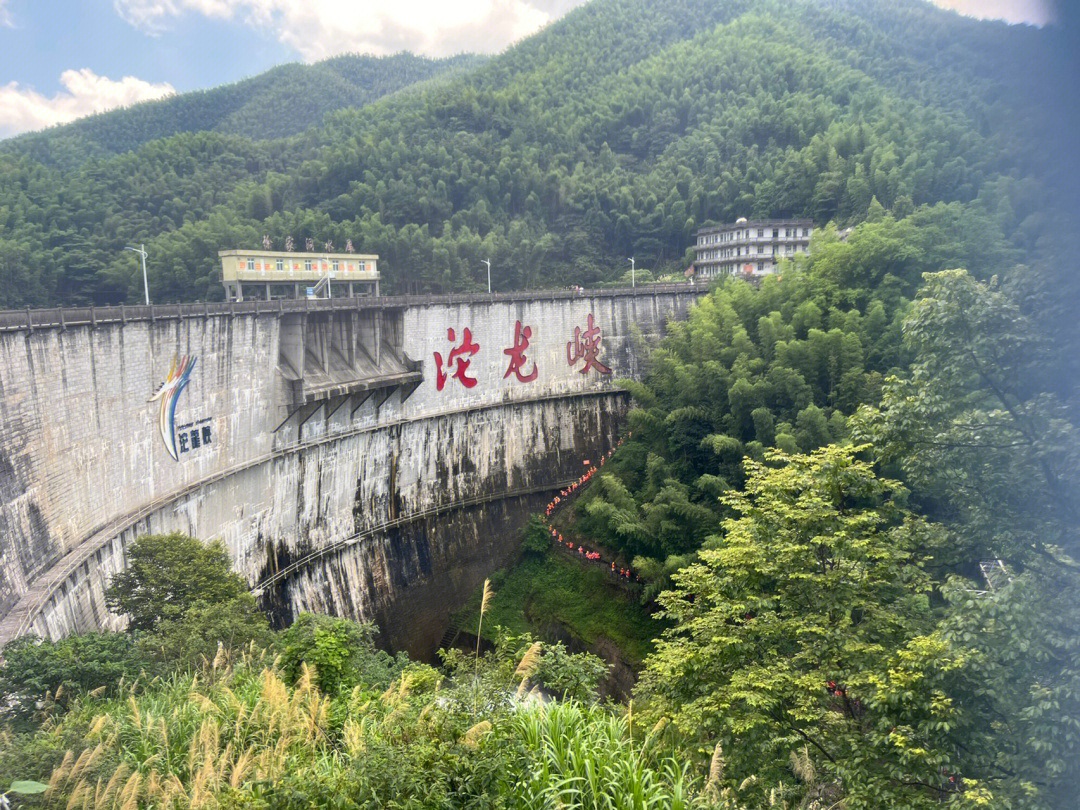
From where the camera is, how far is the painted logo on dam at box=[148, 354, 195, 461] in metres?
15.8

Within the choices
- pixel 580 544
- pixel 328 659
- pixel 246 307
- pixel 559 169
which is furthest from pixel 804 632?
pixel 559 169

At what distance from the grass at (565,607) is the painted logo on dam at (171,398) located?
10.0 m

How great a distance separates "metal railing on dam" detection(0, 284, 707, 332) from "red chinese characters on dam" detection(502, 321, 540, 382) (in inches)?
41.3

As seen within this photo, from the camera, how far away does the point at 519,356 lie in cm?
2731

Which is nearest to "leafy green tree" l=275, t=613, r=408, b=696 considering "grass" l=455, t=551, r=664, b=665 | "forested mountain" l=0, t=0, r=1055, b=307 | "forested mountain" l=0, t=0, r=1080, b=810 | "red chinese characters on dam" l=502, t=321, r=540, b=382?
"forested mountain" l=0, t=0, r=1080, b=810

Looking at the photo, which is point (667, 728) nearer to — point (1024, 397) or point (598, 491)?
point (1024, 397)

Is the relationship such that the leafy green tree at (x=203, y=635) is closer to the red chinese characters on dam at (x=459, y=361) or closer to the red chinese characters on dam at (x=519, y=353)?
the red chinese characters on dam at (x=459, y=361)

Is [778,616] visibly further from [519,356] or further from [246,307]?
[519,356]

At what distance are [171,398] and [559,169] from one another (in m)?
38.7

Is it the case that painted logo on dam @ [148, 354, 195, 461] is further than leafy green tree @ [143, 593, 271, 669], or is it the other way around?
painted logo on dam @ [148, 354, 195, 461]

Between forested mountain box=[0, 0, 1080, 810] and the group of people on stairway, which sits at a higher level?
forested mountain box=[0, 0, 1080, 810]

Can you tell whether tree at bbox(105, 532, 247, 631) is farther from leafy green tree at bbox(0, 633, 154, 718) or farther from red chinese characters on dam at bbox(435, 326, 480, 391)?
red chinese characters on dam at bbox(435, 326, 480, 391)

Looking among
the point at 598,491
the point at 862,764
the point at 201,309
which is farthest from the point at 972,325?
the point at 598,491

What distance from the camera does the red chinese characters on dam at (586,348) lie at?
1137 inches
